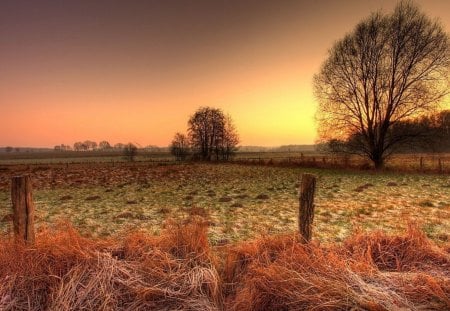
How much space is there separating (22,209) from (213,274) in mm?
3291

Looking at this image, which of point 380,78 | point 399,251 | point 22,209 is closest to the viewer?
point 22,209

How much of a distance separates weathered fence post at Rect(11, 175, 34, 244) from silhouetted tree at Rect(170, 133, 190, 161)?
7221 cm

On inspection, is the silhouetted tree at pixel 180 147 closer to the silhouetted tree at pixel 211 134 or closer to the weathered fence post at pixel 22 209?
the silhouetted tree at pixel 211 134

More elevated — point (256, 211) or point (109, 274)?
point (109, 274)

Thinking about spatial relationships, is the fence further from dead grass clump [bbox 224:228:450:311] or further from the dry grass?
dead grass clump [bbox 224:228:450:311]

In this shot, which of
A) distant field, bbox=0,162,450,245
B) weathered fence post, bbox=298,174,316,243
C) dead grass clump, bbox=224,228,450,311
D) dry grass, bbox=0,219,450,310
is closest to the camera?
dead grass clump, bbox=224,228,450,311

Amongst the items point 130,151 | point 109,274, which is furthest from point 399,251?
point 130,151

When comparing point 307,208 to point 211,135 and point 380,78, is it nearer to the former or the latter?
point 380,78

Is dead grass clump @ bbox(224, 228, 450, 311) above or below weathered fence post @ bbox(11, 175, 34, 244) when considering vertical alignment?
below

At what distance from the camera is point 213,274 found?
4309 millimetres

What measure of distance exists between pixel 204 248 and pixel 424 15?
2788 centimetres

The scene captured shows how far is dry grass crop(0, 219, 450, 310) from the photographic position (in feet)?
12.1

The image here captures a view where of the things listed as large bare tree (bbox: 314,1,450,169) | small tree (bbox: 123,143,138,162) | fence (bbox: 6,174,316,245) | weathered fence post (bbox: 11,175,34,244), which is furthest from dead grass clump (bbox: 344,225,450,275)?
small tree (bbox: 123,143,138,162)

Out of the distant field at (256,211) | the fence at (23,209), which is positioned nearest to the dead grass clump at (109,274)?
the fence at (23,209)
